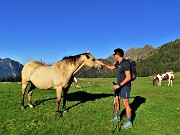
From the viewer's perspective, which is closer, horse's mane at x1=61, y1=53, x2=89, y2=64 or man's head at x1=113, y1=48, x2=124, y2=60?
man's head at x1=113, y1=48, x2=124, y2=60

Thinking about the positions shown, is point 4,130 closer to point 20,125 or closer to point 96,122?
point 20,125

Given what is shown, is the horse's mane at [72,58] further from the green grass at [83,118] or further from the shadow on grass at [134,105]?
the shadow on grass at [134,105]

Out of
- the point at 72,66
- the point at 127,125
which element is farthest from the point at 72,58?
the point at 127,125

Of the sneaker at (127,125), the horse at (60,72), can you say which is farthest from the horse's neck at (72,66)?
the sneaker at (127,125)

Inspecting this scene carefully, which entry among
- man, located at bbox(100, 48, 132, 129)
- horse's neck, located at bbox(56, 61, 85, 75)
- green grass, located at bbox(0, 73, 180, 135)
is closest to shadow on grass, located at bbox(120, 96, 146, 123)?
green grass, located at bbox(0, 73, 180, 135)

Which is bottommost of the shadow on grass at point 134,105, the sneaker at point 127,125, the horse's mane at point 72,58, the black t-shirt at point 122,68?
the sneaker at point 127,125

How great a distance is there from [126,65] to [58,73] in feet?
15.2

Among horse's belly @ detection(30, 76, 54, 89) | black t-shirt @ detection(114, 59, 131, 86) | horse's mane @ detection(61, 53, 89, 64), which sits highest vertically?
horse's mane @ detection(61, 53, 89, 64)

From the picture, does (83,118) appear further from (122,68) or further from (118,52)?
(118,52)

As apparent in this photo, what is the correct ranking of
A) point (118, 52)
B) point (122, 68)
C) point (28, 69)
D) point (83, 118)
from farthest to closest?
point (28, 69)
point (83, 118)
point (118, 52)
point (122, 68)

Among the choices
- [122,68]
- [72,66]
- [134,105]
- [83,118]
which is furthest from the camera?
[134,105]

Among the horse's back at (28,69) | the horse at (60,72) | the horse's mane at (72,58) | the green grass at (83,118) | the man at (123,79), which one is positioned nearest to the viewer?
the man at (123,79)

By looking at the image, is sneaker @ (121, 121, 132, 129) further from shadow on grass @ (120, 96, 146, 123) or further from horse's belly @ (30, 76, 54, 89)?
horse's belly @ (30, 76, 54, 89)

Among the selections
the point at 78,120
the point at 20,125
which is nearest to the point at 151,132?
the point at 78,120
